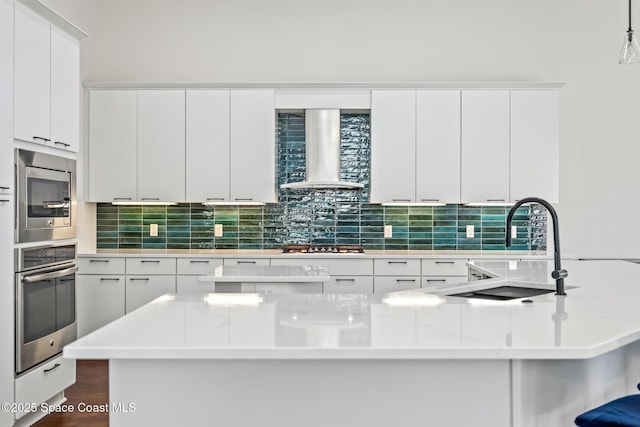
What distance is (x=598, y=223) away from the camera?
5.53 metres

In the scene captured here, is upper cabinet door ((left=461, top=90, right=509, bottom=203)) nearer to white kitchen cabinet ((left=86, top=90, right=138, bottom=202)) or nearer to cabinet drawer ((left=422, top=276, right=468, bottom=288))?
cabinet drawer ((left=422, top=276, right=468, bottom=288))

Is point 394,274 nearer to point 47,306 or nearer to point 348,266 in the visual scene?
point 348,266

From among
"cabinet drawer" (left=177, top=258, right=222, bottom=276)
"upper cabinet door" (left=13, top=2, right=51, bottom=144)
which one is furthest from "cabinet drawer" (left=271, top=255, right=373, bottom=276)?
"upper cabinet door" (left=13, top=2, right=51, bottom=144)

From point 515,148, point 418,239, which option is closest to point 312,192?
point 418,239

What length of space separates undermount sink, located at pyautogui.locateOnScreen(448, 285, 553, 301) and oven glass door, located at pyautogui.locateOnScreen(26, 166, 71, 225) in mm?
2458

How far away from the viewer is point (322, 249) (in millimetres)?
5227

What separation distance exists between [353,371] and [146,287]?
3.72 metres

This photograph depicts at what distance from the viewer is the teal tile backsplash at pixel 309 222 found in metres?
5.47

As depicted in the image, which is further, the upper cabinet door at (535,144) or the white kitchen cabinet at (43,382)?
the upper cabinet door at (535,144)

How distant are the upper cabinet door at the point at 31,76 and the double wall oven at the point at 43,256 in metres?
0.14

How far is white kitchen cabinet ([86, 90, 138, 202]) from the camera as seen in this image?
5.18m

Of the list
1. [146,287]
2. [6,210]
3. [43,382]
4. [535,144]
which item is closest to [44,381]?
[43,382]

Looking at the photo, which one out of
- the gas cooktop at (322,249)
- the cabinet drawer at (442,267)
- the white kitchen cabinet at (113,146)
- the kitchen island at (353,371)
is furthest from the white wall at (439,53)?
the kitchen island at (353,371)

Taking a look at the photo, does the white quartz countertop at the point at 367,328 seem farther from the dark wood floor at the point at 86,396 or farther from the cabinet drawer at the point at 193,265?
the cabinet drawer at the point at 193,265
